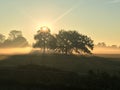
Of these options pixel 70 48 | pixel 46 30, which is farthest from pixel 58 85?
pixel 46 30

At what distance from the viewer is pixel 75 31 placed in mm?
117250

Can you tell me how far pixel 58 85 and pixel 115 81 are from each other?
7.18 m

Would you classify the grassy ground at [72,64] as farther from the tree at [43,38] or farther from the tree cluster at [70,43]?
the tree at [43,38]

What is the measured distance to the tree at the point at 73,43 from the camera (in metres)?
109

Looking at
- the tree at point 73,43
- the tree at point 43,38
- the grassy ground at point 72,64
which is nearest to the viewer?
the grassy ground at point 72,64

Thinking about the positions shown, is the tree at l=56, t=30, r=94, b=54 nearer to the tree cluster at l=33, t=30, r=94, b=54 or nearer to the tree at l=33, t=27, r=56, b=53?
the tree cluster at l=33, t=30, r=94, b=54

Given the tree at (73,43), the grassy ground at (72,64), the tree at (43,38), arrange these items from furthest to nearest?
the tree at (43,38) → the tree at (73,43) → the grassy ground at (72,64)

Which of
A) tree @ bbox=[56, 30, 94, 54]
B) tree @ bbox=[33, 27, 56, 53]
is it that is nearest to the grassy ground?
tree @ bbox=[56, 30, 94, 54]

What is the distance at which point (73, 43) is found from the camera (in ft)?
362

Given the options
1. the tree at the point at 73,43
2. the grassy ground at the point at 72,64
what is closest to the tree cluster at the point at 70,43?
the tree at the point at 73,43

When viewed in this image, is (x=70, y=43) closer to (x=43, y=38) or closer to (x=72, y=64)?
(x=43, y=38)

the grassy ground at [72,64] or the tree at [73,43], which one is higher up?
the tree at [73,43]

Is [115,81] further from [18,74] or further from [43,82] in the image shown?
[18,74]

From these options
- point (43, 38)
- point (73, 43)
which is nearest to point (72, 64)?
point (73, 43)
